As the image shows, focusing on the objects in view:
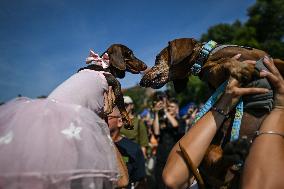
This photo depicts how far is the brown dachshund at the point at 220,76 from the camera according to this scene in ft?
7.40

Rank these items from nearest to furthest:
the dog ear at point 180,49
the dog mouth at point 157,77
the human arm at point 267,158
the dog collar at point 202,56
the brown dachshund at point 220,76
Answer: the human arm at point 267,158 → the brown dachshund at point 220,76 → the dog collar at point 202,56 → the dog ear at point 180,49 → the dog mouth at point 157,77

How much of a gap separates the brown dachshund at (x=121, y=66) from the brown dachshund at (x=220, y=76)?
106 centimetres

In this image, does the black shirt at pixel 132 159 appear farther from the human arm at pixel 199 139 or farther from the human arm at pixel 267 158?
the human arm at pixel 267 158

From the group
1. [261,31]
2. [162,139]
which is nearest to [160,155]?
[162,139]

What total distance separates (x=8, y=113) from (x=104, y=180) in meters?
0.76

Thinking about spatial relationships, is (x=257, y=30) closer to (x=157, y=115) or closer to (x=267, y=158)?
(x=157, y=115)

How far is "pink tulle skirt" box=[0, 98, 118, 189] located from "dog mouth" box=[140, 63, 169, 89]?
0.96 m

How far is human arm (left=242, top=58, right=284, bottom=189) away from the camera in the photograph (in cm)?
213

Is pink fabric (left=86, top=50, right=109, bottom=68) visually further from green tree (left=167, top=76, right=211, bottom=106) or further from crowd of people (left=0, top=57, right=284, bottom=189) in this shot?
green tree (left=167, top=76, right=211, bottom=106)

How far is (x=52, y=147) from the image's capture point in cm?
221

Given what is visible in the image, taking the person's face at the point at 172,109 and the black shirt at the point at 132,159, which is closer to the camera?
the black shirt at the point at 132,159

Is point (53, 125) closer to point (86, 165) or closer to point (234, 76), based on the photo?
point (86, 165)

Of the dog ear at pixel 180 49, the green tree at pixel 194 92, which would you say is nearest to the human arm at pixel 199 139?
the dog ear at pixel 180 49

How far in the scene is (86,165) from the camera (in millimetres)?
2242
